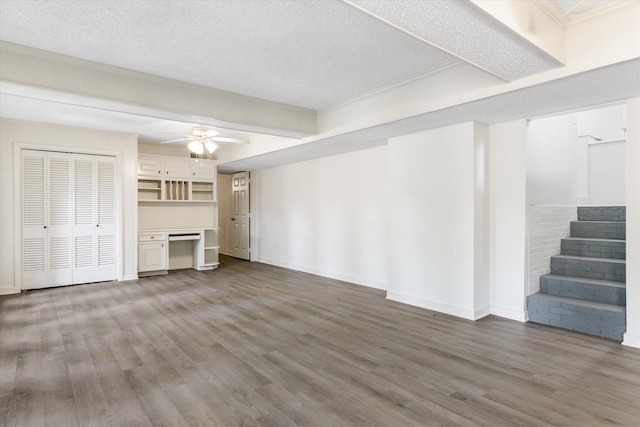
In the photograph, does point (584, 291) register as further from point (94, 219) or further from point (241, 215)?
point (241, 215)

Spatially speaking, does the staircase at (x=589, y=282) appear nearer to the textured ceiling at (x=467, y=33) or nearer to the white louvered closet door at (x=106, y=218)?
the textured ceiling at (x=467, y=33)

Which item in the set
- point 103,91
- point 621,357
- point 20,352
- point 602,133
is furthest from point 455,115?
point 20,352

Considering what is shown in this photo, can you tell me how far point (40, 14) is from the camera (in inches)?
106

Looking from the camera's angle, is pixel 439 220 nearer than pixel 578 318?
No

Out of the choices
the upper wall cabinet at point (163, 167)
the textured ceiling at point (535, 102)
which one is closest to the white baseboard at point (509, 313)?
the textured ceiling at point (535, 102)

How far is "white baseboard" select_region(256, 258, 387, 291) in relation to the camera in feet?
19.7

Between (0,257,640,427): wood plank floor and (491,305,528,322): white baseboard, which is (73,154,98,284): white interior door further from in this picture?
(491,305,528,322): white baseboard

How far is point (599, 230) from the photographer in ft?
15.7

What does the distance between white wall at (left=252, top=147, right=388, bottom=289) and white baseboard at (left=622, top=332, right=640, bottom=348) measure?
10.2ft

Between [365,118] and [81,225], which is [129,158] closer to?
[81,225]

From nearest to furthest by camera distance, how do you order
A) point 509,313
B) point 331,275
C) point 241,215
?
point 509,313 < point 331,275 < point 241,215

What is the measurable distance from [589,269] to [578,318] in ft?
2.79

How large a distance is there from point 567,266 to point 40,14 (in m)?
6.08

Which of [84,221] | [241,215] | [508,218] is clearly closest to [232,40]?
[508,218]
